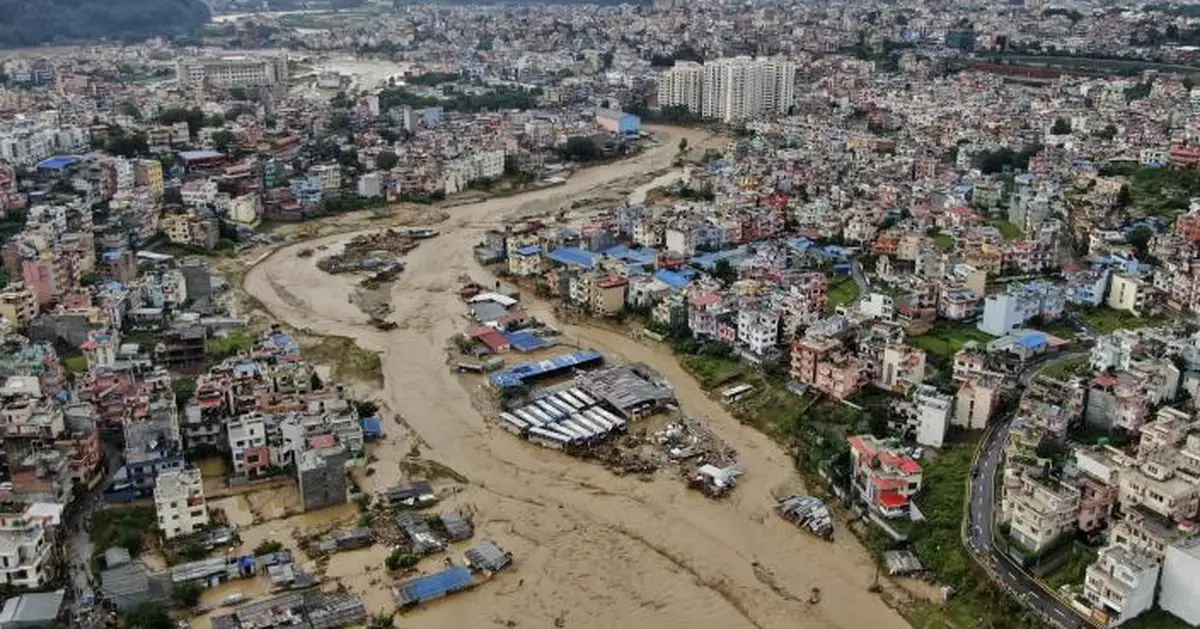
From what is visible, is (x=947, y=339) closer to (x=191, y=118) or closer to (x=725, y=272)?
(x=725, y=272)

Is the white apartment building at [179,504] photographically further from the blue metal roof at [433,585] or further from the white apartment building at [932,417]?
the white apartment building at [932,417]

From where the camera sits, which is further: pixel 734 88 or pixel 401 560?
pixel 734 88

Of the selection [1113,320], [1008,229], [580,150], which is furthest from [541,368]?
[580,150]

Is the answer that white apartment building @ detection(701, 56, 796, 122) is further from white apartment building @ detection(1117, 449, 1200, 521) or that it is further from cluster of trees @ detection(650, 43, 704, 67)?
white apartment building @ detection(1117, 449, 1200, 521)

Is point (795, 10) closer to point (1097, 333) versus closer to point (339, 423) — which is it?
point (1097, 333)

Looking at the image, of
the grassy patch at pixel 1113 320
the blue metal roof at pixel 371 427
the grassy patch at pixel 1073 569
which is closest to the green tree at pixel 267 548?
the blue metal roof at pixel 371 427

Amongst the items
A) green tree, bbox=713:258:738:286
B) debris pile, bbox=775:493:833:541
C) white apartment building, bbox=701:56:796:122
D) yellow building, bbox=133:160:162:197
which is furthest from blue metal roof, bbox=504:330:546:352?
white apartment building, bbox=701:56:796:122
